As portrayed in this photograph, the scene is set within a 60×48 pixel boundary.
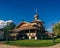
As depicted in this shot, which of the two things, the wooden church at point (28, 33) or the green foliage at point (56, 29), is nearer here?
the green foliage at point (56, 29)

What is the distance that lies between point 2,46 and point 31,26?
43.6 metres

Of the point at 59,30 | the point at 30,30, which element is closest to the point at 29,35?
the point at 30,30

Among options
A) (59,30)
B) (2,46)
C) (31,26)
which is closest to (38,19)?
(31,26)

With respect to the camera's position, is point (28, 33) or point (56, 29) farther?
point (28, 33)

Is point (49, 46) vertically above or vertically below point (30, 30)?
below

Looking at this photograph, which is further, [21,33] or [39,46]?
[21,33]

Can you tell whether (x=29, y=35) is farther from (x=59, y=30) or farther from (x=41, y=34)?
(x=59, y=30)

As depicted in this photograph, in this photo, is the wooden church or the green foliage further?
the wooden church

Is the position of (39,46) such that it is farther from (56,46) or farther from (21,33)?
(21,33)

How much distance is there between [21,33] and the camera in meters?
90.2

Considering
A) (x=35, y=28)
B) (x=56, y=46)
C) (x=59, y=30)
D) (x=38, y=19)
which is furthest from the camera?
(x=38, y=19)

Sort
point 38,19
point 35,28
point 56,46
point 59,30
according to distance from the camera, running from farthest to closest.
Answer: point 38,19 < point 35,28 < point 59,30 < point 56,46

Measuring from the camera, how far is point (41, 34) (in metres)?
91.5

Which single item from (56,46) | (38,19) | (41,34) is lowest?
(56,46)
